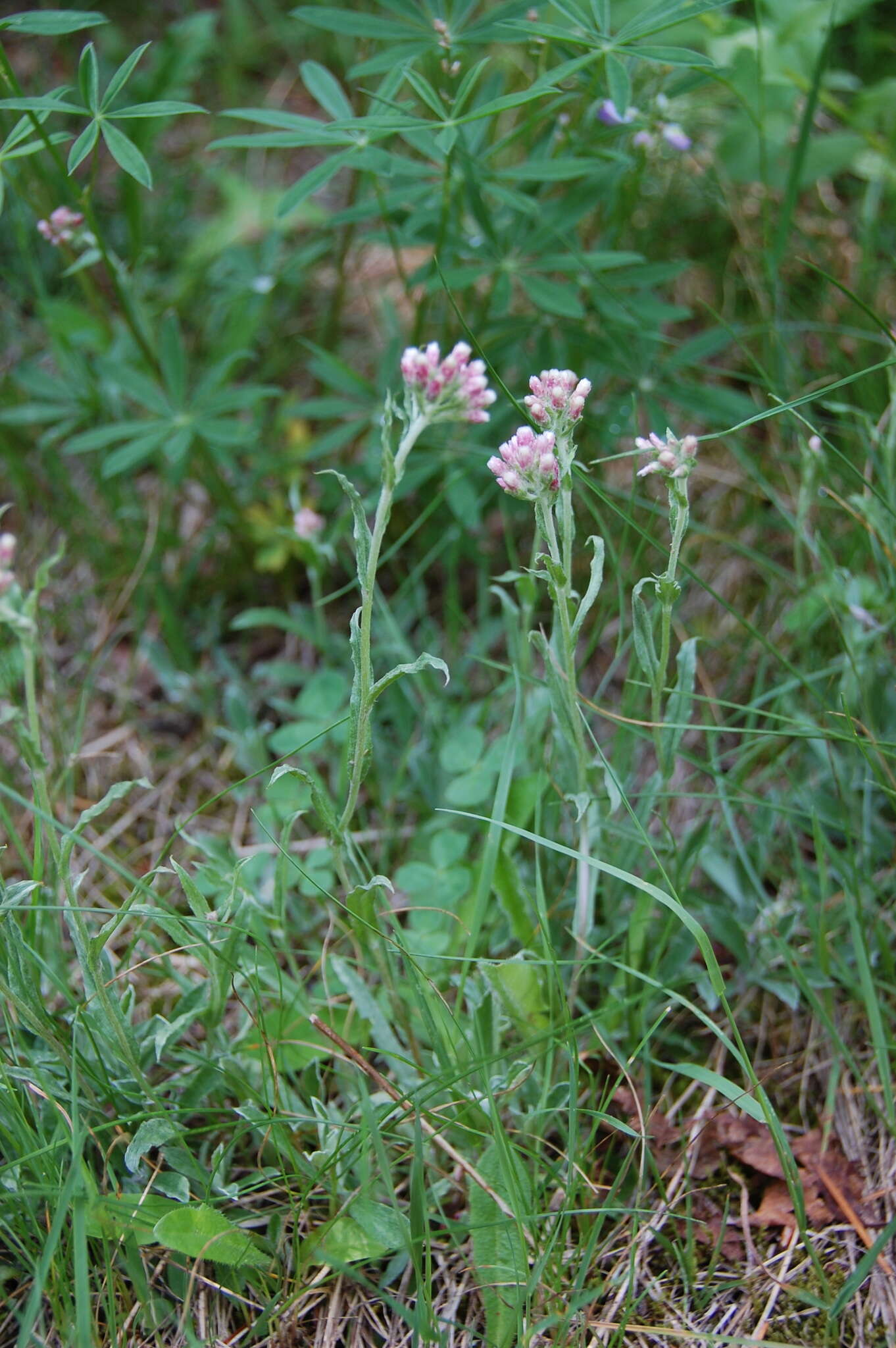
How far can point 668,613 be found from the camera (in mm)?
1623

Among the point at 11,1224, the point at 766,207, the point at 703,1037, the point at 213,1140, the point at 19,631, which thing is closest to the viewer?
the point at 19,631

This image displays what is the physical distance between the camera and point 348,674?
270 cm

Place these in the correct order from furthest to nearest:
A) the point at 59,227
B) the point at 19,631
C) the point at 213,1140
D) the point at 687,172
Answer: the point at 687,172, the point at 59,227, the point at 213,1140, the point at 19,631

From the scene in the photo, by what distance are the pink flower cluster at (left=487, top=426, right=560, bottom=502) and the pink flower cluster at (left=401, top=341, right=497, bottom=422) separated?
13 centimetres

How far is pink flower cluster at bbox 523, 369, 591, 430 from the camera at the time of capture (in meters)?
1.54

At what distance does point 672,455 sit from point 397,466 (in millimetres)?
418

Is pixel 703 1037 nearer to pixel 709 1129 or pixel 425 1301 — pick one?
pixel 709 1129

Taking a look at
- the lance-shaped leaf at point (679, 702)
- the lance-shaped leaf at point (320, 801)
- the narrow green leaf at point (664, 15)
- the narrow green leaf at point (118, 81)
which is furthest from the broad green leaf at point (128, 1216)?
the narrow green leaf at point (664, 15)

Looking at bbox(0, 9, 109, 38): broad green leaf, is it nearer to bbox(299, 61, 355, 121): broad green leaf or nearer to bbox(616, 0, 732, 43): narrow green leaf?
bbox(299, 61, 355, 121): broad green leaf

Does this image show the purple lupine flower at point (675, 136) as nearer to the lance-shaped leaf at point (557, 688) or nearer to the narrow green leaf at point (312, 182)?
the narrow green leaf at point (312, 182)

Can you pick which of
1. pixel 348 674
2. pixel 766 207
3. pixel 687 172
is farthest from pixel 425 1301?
pixel 687 172

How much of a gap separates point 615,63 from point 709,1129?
2076 millimetres

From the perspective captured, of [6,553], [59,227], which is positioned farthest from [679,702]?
[59,227]

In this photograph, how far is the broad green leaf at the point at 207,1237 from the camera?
5.10ft
